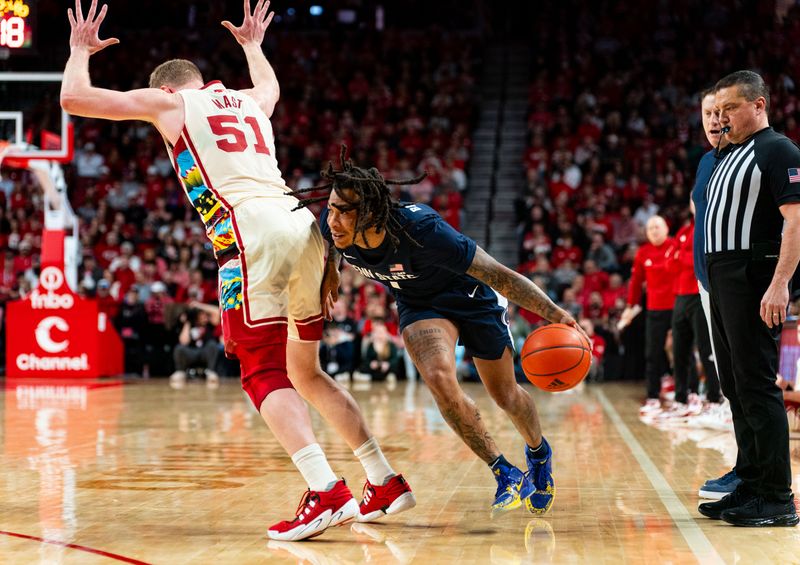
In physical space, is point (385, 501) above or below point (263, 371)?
below

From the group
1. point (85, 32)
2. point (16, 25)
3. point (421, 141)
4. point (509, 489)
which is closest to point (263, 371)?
point (509, 489)

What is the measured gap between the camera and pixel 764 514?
4.42m

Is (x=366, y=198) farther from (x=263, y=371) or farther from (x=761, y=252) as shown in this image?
(x=761, y=252)

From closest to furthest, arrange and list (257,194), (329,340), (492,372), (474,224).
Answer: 1. (257,194)
2. (492,372)
3. (329,340)
4. (474,224)

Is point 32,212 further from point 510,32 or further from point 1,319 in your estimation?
point 510,32

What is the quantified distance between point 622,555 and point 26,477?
3442 mm

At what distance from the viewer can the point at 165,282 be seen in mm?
16797

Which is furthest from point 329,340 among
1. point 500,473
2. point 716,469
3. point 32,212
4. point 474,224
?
point 500,473

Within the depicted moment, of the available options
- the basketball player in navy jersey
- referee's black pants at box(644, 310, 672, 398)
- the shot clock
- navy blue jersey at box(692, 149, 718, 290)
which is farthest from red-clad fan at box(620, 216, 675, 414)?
the shot clock

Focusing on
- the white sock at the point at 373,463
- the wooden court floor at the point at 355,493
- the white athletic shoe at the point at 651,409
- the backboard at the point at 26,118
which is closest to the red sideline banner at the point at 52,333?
the backboard at the point at 26,118

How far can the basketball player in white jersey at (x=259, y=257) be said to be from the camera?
4.24 metres

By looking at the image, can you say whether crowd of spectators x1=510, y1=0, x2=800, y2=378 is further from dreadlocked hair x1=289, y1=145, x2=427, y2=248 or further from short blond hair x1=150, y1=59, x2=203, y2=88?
short blond hair x1=150, y1=59, x2=203, y2=88

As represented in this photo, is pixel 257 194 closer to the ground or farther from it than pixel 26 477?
farther from it

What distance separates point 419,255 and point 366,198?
1.25 ft
